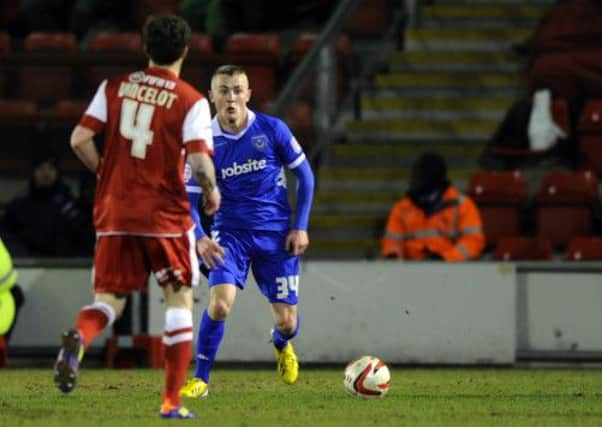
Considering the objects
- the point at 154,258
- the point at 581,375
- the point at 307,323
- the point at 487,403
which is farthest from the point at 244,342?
the point at 154,258

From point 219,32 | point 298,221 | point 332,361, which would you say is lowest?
point 332,361

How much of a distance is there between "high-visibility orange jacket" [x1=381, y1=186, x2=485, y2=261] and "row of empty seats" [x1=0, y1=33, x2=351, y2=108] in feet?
6.08

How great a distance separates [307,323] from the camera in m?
12.5

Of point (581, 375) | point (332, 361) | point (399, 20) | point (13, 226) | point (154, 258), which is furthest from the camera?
point (399, 20)

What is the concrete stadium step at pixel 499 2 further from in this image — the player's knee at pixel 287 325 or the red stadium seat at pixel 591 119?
the player's knee at pixel 287 325

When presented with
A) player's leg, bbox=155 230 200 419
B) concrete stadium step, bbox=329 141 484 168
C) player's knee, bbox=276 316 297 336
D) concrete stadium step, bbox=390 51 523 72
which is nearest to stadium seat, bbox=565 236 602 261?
concrete stadium step, bbox=329 141 484 168

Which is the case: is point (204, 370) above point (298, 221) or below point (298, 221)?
below

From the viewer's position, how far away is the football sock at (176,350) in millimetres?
7297

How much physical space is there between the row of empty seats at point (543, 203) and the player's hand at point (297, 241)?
4.34 metres

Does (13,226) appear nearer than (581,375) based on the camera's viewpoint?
No

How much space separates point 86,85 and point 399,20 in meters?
2.89

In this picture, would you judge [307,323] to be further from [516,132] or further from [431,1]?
[431,1]

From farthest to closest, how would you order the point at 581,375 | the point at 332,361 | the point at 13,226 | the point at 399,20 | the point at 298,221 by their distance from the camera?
the point at 399,20 → the point at 13,226 → the point at 332,361 → the point at 581,375 → the point at 298,221

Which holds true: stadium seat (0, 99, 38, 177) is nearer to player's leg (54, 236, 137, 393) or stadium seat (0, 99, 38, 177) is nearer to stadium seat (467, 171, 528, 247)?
stadium seat (467, 171, 528, 247)
